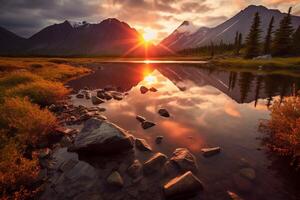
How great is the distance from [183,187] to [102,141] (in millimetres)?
4107

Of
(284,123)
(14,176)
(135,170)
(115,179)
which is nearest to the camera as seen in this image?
(14,176)

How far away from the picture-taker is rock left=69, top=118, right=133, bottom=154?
8688 mm

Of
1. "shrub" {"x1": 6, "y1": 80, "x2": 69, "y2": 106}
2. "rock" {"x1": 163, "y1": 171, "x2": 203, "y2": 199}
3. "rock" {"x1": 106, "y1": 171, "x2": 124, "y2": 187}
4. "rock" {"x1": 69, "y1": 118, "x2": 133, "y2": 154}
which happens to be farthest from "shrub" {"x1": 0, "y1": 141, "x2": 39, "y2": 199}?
"shrub" {"x1": 6, "y1": 80, "x2": 69, "y2": 106}

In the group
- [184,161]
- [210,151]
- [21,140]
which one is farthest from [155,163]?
[21,140]

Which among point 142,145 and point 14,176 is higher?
point 14,176

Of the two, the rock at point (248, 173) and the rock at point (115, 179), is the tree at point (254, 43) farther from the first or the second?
the rock at point (115, 179)

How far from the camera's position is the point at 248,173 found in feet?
24.7

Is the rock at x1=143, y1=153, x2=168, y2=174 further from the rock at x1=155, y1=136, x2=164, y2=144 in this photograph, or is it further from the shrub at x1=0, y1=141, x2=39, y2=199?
the shrub at x1=0, y1=141, x2=39, y2=199

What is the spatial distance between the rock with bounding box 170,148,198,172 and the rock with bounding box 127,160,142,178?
4.82 feet

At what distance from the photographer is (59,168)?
787 centimetres

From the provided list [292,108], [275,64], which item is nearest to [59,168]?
[292,108]

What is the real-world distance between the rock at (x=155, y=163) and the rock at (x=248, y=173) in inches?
123

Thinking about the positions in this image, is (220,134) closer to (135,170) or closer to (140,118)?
(140,118)

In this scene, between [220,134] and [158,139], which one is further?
[220,134]
